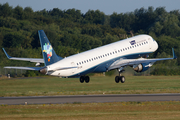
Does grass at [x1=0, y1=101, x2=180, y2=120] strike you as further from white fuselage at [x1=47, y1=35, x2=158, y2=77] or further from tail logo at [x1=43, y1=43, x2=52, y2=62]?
white fuselage at [x1=47, y1=35, x2=158, y2=77]

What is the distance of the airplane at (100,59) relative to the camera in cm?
4784

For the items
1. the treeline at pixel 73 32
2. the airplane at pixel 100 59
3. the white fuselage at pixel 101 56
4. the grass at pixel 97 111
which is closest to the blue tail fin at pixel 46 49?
the airplane at pixel 100 59

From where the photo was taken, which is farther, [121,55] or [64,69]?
[121,55]

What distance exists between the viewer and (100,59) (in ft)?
174

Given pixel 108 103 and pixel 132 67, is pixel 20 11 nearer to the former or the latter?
pixel 132 67

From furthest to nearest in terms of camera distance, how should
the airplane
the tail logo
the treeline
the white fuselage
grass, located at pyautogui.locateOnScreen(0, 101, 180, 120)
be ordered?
the treeline
the white fuselage
the airplane
the tail logo
grass, located at pyautogui.locateOnScreen(0, 101, 180, 120)

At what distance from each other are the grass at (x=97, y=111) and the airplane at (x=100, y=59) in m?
13.0

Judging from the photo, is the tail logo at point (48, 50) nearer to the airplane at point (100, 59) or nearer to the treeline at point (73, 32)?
the airplane at point (100, 59)

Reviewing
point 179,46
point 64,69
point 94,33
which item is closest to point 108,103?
point 64,69

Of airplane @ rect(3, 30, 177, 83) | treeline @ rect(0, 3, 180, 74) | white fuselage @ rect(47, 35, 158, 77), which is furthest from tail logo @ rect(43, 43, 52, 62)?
treeline @ rect(0, 3, 180, 74)

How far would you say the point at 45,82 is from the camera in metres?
64.9

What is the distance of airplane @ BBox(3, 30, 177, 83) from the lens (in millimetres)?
47844

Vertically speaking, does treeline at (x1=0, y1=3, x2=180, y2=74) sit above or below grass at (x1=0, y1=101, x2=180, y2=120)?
above

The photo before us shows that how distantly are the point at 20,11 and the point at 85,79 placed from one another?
121104mm
